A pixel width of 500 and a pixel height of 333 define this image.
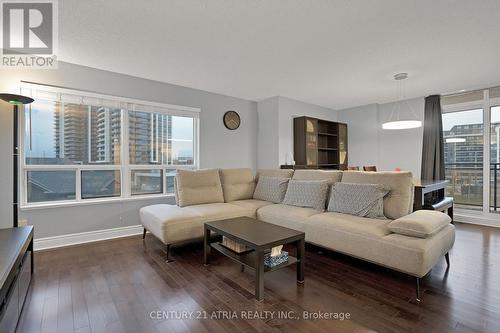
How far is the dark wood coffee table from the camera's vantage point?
1931 millimetres

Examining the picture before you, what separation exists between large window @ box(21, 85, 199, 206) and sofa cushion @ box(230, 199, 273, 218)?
1317mm

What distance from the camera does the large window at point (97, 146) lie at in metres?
3.13

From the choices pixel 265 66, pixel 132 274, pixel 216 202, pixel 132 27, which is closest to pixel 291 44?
pixel 265 66

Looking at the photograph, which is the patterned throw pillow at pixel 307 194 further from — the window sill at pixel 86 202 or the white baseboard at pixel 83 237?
the white baseboard at pixel 83 237

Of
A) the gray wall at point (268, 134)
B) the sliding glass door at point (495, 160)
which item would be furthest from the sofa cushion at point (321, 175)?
the sliding glass door at point (495, 160)

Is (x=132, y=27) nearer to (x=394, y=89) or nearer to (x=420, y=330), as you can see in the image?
(x=420, y=330)

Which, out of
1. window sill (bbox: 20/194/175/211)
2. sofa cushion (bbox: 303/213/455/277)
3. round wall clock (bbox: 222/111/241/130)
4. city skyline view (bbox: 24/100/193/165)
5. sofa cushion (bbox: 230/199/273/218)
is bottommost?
sofa cushion (bbox: 303/213/455/277)

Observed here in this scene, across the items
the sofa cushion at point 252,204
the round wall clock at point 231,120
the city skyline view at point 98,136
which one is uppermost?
the round wall clock at point 231,120

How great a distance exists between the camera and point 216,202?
12.0 feet

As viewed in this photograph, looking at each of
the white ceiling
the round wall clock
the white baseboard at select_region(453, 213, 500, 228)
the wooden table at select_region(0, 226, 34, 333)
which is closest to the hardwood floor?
the wooden table at select_region(0, 226, 34, 333)

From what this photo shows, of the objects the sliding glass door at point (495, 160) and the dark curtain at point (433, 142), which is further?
the dark curtain at point (433, 142)

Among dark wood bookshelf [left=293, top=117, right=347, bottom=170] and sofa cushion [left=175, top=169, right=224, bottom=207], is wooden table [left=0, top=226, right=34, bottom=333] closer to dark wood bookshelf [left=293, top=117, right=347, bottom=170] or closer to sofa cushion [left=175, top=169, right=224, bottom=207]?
sofa cushion [left=175, top=169, right=224, bottom=207]

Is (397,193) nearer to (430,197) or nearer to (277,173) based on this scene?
(430,197)

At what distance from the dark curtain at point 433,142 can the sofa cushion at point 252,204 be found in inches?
134
